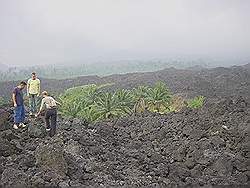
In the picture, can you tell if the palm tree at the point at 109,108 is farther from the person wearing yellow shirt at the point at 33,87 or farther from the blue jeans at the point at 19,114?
the blue jeans at the point at 19,114

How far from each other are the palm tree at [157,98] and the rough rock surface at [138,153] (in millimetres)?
8445

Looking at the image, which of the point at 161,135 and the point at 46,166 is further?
the point at 161,135

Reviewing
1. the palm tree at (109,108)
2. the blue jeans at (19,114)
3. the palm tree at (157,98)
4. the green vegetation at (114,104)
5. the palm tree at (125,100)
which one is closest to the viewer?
the blue jeans at (19,114)

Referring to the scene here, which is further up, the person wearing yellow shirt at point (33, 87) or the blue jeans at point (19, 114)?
the person wearing yellow shirt at point (33, 87)

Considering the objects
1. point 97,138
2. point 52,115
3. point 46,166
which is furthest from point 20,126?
Result: point 46,166

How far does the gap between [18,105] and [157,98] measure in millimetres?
13396

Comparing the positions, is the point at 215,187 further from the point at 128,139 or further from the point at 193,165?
the point at 128,139

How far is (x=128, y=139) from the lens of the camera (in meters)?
15.1

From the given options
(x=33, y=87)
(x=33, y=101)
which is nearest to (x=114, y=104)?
(x=33, y=101)

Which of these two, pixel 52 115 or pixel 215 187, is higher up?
pixel 52 115

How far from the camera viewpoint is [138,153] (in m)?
12.6

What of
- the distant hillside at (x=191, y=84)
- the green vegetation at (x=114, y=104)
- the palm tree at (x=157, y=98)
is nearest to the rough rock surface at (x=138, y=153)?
the green vegetation at (x=114, y=104)

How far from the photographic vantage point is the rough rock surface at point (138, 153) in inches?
390

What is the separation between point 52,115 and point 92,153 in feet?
5.31
